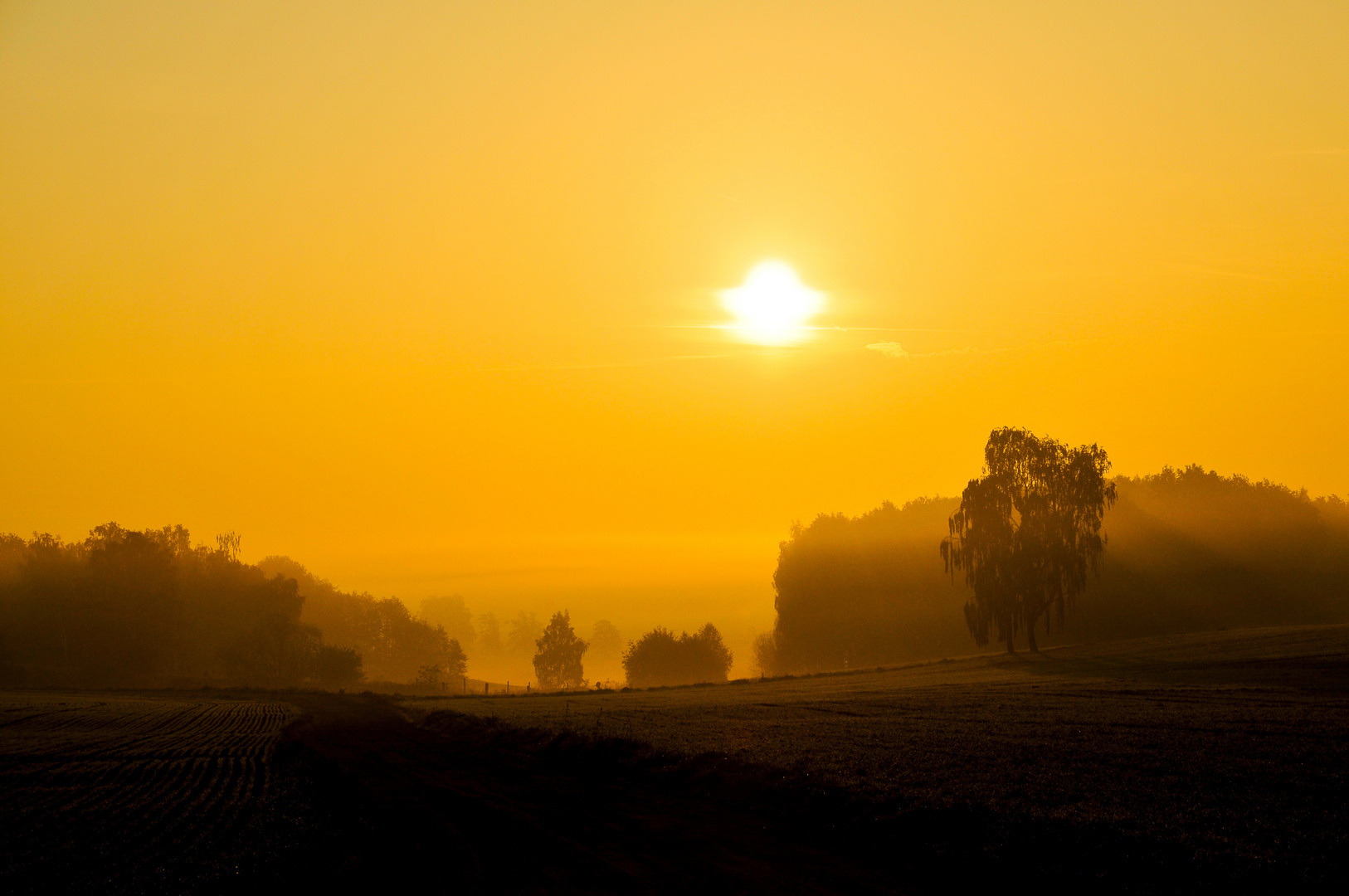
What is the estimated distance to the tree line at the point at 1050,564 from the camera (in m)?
75.6

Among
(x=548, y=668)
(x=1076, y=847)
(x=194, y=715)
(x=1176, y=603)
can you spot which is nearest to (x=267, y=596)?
(x=548, y=668)

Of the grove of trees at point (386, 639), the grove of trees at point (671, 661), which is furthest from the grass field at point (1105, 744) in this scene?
the grove of trees at point (386, 639)

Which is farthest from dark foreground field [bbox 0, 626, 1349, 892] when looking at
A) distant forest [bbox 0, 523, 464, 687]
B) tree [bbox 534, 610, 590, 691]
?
tree [bbox 534, 610, 590, 691]

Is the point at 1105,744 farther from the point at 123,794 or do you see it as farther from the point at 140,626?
the point at 140,626

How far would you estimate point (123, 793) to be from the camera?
74.0ft

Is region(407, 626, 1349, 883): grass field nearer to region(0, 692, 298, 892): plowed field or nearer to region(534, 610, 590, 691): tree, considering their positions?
region(0, 692, 298, 892): plowed field

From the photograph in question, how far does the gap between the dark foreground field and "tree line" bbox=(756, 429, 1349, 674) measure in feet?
121

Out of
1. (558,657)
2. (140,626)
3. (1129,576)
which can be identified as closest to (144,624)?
(140,626)

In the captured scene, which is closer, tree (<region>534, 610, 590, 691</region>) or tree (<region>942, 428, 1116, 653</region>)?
tree (<region>942, 428, 1116, 653</region>)

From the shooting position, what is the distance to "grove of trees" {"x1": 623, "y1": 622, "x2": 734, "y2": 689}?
13600 centimetres

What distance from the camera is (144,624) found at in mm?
121125

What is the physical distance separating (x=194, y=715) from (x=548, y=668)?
10801 centimetres

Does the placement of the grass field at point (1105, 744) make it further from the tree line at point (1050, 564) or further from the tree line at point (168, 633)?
the tree line at point (168, 633)

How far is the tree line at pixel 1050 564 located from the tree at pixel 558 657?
34.8 m
